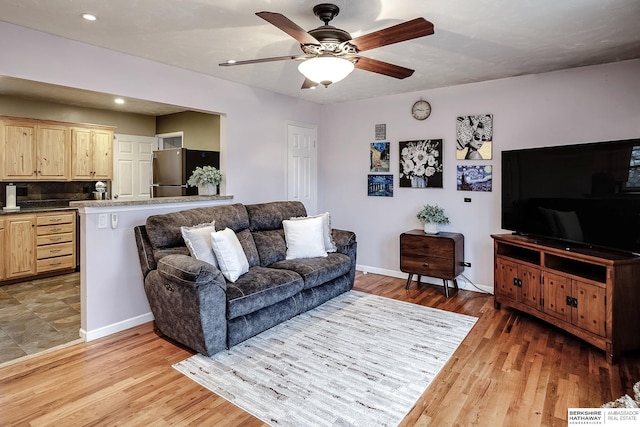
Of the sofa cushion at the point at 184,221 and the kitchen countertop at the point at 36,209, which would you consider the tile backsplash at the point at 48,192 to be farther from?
the sofa cushion at the point at 184,221

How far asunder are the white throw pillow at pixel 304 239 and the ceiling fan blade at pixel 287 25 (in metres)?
2.18

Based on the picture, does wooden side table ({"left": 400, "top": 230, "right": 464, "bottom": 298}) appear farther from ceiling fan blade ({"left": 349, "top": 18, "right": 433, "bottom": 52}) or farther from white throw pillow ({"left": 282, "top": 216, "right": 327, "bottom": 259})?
ceiling fan blade ({"left": 349, "top": 18, "right": 433, "bottom": 52})

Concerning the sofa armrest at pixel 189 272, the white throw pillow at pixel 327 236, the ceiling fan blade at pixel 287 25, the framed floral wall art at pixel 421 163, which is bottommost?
the sofa armrest at pixel 189 272

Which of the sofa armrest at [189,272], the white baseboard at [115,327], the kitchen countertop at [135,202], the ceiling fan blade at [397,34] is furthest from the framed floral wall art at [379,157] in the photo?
the white baseboard at [115,327]

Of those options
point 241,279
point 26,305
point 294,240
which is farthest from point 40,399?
point 294,240

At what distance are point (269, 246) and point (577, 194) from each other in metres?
2.90

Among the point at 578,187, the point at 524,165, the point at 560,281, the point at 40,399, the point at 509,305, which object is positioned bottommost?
the point at 40,399

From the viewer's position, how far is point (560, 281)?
3.12 m

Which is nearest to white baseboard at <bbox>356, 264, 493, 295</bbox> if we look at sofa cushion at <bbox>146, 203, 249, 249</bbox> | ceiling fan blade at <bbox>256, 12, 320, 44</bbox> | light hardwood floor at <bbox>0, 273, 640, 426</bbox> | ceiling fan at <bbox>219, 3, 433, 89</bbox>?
light hardwood floor at <bbox>0, 273, 640, 426</bbox>

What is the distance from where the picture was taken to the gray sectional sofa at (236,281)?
2746 millimetres

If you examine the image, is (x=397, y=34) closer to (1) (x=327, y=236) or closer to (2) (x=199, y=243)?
(2) (x=199, y=243)

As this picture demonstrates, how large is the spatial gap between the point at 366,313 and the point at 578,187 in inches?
87.1

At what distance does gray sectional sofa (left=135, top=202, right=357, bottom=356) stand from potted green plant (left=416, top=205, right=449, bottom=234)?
93 cm

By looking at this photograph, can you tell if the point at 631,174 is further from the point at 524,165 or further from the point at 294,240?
the point at 294,240
